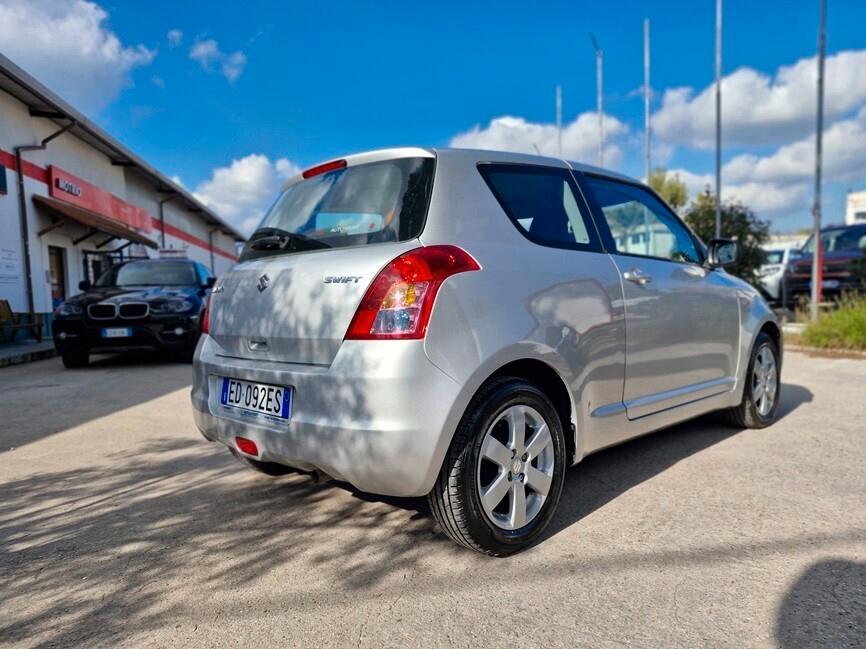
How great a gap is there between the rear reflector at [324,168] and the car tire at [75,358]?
701 cm

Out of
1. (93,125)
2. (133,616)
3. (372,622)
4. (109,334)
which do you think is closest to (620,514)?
(372,622)

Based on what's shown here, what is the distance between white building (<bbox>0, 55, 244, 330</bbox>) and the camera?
47.0 feet

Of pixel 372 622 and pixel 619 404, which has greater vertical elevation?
pixel 619 404

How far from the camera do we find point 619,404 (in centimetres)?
314

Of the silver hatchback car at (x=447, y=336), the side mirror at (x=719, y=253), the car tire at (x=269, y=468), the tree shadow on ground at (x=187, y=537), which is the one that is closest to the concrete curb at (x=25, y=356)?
the tree shadow on ground at (x=187, y=537)

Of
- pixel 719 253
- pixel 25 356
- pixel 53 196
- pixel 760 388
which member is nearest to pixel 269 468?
pixel 719 253

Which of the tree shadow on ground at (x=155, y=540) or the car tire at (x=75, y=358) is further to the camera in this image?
the car tire at (x=75, y=358)

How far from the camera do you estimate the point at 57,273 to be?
17344 millimetres

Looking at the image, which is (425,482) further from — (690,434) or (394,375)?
(690,434)

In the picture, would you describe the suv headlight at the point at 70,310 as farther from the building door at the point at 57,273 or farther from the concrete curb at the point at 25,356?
the building door at the point at 57,273

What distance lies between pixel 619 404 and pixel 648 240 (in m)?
1.27

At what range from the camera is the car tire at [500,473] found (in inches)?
94.4

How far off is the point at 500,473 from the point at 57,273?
18.3m

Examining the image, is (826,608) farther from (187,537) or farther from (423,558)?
(187,537)
